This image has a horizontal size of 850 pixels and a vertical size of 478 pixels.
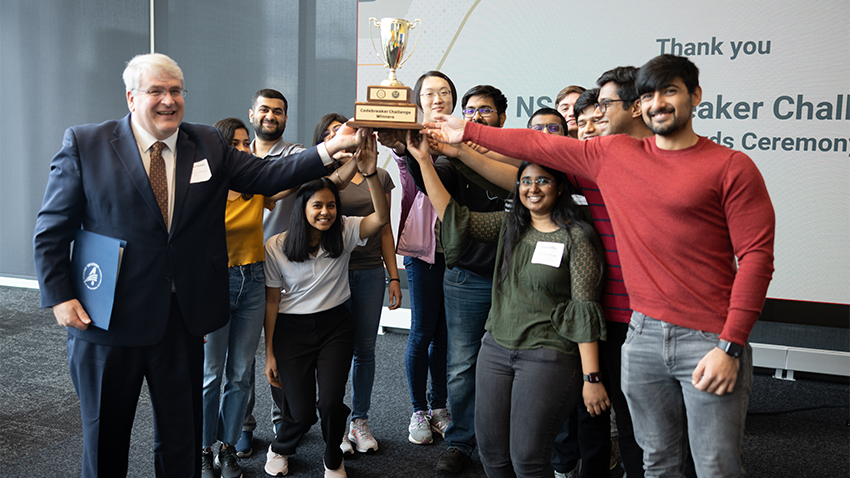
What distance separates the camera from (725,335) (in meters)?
1.48

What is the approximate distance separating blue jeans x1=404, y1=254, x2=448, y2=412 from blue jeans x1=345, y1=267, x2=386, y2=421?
18cm

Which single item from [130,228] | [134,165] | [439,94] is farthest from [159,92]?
[439,94]

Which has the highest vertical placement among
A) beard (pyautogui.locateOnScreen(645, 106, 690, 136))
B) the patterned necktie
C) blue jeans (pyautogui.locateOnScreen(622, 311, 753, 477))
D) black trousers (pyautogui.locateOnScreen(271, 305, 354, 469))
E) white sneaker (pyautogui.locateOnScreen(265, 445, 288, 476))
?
beard (pyautogui.locateOnScreen(645, 106, 690, 136))

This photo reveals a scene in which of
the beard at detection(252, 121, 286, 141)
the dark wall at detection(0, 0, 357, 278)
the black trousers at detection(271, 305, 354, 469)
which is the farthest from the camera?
the dark wall at detection(0, 0, 357, 278)

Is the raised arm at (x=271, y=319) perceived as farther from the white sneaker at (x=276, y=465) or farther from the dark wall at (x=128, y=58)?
the dark wall at (x=128, y=58)

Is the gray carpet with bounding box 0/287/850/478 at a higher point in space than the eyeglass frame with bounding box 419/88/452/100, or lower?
lower

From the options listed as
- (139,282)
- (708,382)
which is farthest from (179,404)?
(708,382)

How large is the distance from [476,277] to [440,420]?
3.22 ft

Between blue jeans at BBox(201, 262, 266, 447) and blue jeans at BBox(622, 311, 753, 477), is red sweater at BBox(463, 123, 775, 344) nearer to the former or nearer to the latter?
blue jeans at BBox(622, 311, 753, 477)

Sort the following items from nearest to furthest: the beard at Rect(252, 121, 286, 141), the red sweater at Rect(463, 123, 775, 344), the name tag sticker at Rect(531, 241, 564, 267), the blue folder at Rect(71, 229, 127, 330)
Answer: the red sweater at Rect(463, 123, 775, 344) → the blue folder at Rect(71, 229, 127, 330) → the name tag sticker at Rect(531, 241, 564, 267) → the beard at Rect(252, 121, 286, 141)

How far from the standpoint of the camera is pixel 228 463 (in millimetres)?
2500

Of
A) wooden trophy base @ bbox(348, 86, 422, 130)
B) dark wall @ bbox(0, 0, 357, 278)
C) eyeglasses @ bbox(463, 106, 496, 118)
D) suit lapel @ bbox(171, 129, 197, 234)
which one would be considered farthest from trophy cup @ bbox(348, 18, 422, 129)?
dark wall @ bbox(0, 0, 357, 278)

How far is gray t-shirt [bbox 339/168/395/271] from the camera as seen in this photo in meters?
2.75

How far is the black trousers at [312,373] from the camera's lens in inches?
94.1
